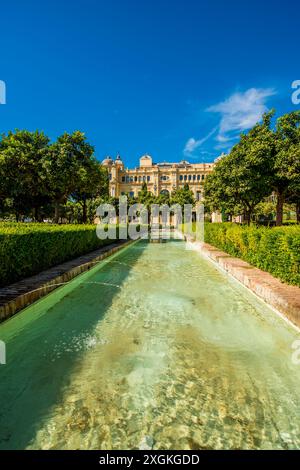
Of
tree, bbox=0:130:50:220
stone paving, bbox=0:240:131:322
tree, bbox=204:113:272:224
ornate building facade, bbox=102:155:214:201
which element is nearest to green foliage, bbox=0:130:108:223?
tree, bbox=0:130:50:220

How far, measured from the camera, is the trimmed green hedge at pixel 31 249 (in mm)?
5508

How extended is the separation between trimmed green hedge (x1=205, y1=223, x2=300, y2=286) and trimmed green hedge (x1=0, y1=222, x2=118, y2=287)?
571cm

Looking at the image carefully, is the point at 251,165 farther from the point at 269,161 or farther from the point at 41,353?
the point at 41,353

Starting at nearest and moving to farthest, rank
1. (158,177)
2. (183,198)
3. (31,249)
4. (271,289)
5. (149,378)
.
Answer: (149,378)
(271,289)
(31,249)
(183,198)
(158,177)

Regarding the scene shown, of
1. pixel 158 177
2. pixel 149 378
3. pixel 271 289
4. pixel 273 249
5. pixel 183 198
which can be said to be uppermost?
pixel 158 177

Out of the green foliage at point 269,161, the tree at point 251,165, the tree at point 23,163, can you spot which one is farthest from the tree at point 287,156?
the tree at point 23,163

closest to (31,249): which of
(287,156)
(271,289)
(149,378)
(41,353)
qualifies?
(41,353)

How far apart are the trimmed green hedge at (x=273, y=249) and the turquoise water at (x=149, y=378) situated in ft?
3.56

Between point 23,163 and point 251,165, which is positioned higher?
point 23,163

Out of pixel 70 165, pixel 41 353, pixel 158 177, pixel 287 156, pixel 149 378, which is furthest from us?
pixel 158 177

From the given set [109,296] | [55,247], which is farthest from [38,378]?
[55,247]

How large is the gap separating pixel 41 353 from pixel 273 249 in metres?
5.54

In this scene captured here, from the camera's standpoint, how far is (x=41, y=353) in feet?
10.9

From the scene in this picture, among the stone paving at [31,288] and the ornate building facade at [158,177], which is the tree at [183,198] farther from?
the stone paving at [31,288]
